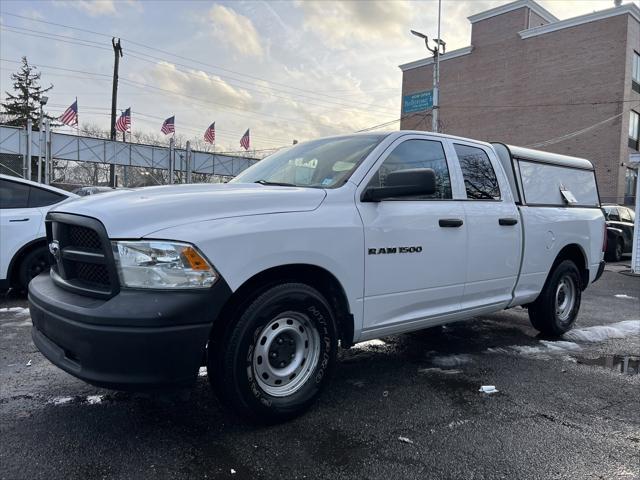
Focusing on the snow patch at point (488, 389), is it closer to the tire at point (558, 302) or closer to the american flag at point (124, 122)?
the tire at point (558, 302)

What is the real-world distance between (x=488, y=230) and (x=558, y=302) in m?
1.93

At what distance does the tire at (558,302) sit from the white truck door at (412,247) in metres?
1.69

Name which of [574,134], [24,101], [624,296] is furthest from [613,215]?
[24,101]

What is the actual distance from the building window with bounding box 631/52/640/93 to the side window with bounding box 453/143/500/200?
117ft

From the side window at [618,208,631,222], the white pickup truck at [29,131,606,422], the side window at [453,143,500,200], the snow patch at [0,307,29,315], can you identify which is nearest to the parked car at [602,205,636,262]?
the side window at [618,208,631,222]

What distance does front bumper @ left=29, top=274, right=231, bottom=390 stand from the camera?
2.51 metres

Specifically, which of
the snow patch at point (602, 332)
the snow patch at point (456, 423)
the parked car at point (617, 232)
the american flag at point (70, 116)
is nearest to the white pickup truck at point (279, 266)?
the snow patch at point (456, 423)

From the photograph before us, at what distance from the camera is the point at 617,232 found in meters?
15.1

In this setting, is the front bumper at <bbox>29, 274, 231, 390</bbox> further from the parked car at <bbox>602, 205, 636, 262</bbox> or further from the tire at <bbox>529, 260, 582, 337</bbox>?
the parked car at <bbox>602, 205, 636, 262</bbox>

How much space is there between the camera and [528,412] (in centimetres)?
350

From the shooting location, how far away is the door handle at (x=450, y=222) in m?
3.93

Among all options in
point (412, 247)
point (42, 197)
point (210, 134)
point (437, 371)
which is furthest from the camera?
point (210, 134)

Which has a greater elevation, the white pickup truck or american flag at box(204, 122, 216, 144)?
american flag at box(204, 122, 216, 144)

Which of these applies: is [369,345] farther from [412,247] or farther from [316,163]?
[316,163]
